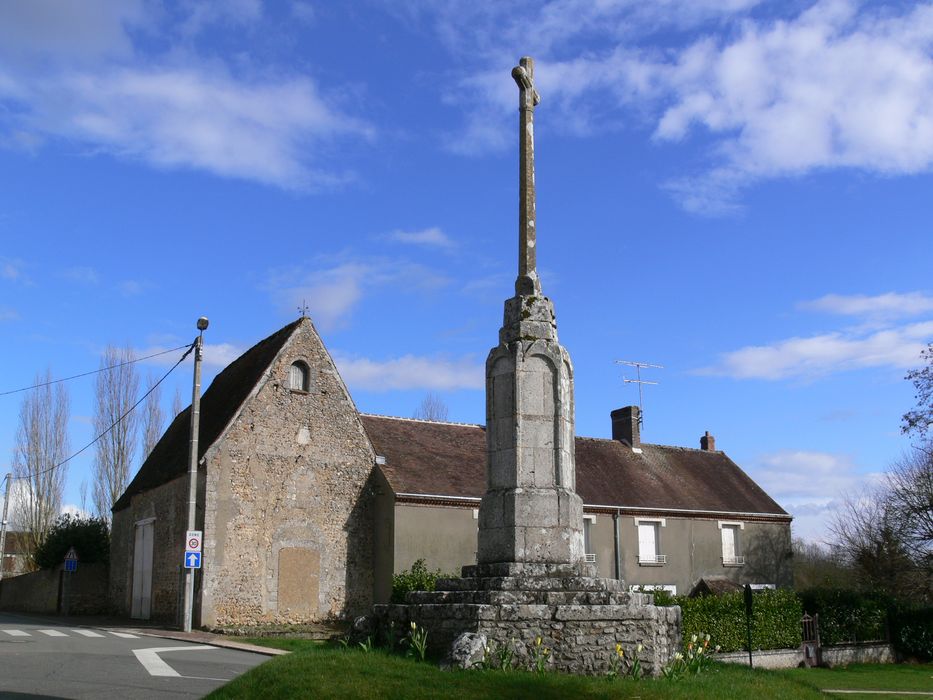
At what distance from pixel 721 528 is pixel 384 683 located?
24.1 meters

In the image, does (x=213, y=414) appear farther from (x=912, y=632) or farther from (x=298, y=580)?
(x=912, y=632)

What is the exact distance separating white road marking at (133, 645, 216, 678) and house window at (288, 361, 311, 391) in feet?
29.5

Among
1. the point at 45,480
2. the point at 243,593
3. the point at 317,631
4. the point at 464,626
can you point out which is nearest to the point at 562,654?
the point at 464,626

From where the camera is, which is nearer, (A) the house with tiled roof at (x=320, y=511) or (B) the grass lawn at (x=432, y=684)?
(B) the grass lawn at (x=432, y=684)

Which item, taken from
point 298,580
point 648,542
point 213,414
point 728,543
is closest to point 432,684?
point 298,580

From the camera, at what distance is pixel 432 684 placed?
7.98 metres

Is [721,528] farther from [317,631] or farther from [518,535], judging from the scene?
[518,535]

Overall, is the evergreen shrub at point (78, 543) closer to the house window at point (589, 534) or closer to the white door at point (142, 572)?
the white door at point (142, 572)

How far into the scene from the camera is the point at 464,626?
30.0 ft

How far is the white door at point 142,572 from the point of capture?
1015 inches

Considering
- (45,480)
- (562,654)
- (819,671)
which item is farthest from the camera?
(45,480)

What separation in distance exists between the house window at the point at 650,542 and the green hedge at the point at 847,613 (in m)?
5.93

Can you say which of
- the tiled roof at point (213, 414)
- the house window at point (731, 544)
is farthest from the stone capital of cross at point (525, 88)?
the house window at point (731, 544)

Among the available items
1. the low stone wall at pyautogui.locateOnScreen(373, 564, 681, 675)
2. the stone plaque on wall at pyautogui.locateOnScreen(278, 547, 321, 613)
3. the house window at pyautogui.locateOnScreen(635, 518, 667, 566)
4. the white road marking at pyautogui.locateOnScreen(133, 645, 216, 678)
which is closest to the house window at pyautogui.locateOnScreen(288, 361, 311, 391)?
the stone plaque on wall at pyautogui.locateOnScreen(278, 547, 321, 613)
